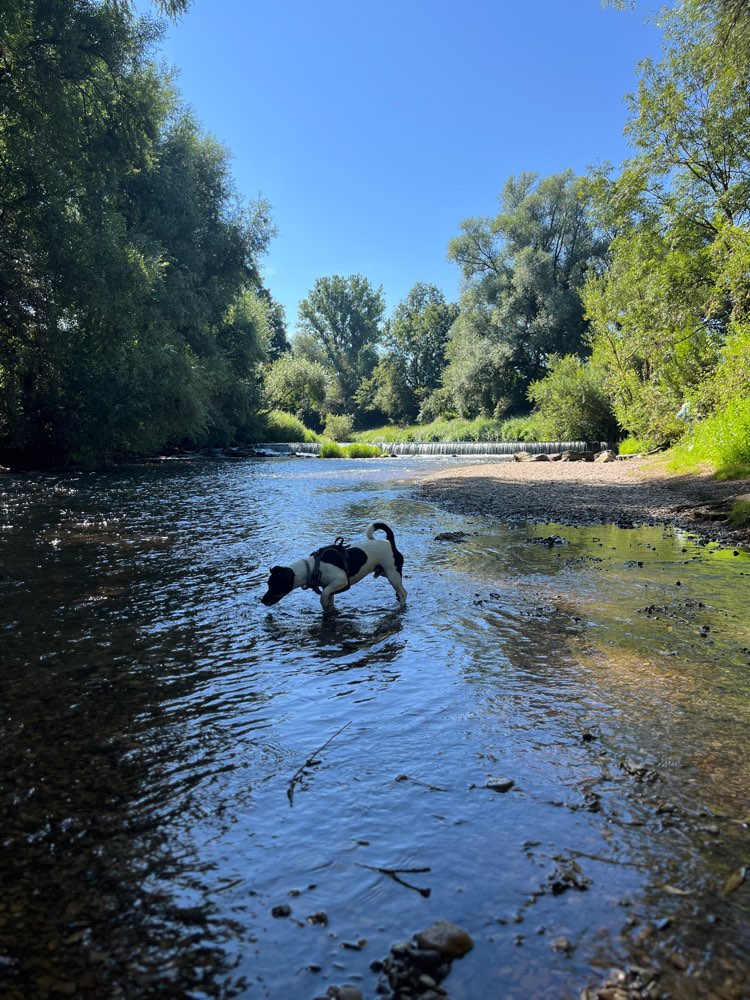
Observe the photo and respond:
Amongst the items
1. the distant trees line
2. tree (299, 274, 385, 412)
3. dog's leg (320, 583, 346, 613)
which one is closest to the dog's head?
dog's leg (320, 583, 346, 613)

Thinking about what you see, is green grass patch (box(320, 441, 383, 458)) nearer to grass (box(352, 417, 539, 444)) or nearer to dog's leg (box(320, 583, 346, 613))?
grass (box(352, 417, 539, 444))

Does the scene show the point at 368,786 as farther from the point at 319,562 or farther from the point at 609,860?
the point at 319,562

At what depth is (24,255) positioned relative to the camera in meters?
20.4

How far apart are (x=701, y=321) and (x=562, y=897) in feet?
85.6

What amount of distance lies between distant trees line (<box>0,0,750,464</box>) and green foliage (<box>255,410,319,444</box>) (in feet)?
13.0

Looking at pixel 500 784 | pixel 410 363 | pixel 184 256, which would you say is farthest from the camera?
pixel 410 363

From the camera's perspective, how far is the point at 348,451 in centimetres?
4488

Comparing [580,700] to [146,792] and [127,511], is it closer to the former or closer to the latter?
[146,792]

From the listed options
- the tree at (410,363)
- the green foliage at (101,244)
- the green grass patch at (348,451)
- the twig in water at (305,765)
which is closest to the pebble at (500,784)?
the twig in water at (305,765)

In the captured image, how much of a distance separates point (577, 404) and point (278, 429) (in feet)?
82.2

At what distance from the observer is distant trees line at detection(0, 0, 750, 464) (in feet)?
60.2

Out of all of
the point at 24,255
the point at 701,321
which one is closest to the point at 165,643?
the point at 24,255

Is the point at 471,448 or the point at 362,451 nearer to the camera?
the point at 471,448

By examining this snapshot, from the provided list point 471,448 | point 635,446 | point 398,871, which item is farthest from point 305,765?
point 471,448
